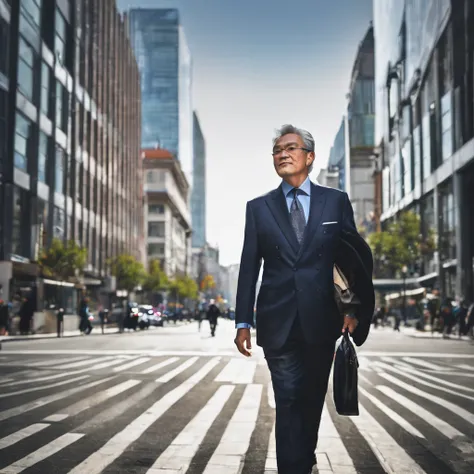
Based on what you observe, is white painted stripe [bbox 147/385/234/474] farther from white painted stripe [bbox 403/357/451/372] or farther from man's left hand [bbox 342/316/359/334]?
white painted stripe [bbox 403/357/451/372]

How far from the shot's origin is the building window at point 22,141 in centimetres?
4053

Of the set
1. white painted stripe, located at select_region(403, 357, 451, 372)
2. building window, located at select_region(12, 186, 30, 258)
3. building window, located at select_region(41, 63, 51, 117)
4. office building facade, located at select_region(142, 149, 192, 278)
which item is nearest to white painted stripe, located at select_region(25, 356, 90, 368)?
white painted stripe, located at select_region(403, 357, 451, 372)

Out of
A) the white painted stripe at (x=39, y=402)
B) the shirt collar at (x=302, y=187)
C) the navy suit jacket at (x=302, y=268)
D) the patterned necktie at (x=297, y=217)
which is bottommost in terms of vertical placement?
the white painted stripe at (x=39, y=402)

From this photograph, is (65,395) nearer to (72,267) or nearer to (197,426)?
(197,426)

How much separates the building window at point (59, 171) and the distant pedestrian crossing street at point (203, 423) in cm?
3574

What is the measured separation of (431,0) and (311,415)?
181ft

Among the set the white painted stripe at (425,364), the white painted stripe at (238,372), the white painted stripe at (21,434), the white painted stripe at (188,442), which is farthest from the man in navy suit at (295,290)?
the white painted stripe at (425,364)

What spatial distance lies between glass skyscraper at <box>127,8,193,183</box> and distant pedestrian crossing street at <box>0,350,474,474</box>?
15997 cm

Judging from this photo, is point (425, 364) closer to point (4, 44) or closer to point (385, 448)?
point (385, 448)

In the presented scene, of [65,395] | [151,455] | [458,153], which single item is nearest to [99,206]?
[458,153]

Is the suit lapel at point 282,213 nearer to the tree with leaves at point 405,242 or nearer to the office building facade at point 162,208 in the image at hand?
the tree with leaves at point 405,242

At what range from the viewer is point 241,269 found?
4.16 metres

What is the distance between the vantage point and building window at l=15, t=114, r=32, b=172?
4053 centimetres

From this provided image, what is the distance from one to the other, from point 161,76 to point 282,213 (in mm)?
175023
